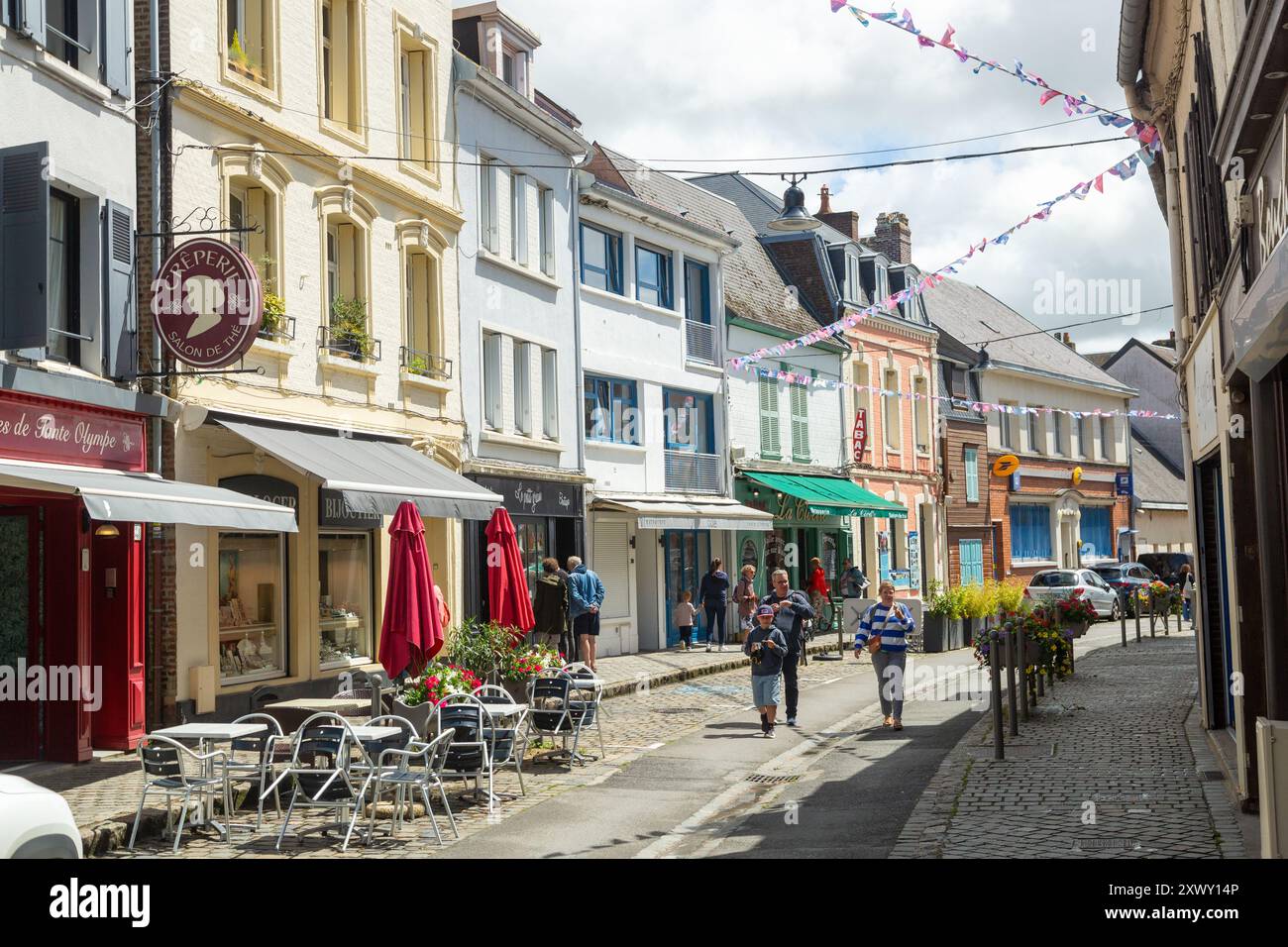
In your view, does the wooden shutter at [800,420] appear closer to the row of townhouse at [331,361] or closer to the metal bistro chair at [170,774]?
the row of townhouse at [331,361]

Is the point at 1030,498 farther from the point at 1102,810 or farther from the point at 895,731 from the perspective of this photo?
the point at 1102,810

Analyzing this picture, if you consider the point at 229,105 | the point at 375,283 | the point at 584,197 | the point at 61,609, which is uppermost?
the point at 584,197

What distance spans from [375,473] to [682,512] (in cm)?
1066

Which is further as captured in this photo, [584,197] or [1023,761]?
[584,197]

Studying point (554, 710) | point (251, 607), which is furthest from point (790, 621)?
point (251, 607)

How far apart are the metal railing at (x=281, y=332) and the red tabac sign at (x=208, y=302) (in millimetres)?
2228

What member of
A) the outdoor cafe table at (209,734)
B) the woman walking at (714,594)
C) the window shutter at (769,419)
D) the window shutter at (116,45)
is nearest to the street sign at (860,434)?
the window shutter at (769,419)

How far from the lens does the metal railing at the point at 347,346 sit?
16328 millimetres

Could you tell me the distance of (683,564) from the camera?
1068 inches

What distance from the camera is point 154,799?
10.5 meters

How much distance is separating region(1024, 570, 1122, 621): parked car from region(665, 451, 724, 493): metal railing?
28.2 feet

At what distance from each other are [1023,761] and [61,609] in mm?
8643
